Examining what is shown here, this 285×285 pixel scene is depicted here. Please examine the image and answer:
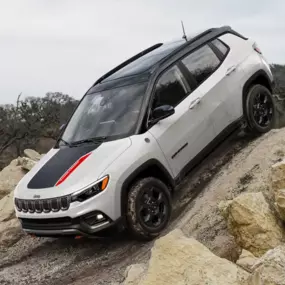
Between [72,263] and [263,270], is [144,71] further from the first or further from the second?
[263,270]

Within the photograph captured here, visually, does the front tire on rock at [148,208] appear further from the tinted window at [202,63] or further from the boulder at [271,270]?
the boulder at [271,270]

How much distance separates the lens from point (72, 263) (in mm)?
5824

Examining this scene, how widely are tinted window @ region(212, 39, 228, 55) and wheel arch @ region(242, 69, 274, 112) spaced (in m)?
0.61

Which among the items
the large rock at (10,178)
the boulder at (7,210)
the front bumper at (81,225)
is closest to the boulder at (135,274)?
the front bumper at (81,225)

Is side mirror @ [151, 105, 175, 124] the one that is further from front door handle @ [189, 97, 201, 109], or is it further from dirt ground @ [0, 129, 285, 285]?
dirt ground @ [0, 129, 285, 285]

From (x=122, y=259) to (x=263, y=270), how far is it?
2.82 metres

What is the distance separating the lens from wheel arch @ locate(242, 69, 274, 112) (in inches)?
287

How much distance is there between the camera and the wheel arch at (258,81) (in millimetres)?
7301

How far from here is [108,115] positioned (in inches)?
248

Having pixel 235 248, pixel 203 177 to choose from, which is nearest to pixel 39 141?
pixel 203 177

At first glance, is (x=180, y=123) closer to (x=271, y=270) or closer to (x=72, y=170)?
(x=72, y=170)

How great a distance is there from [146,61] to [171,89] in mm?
794

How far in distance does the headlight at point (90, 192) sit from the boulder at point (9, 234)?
8.75ft

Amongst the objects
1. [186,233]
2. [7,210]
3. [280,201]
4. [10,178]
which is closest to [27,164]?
[10,178]
